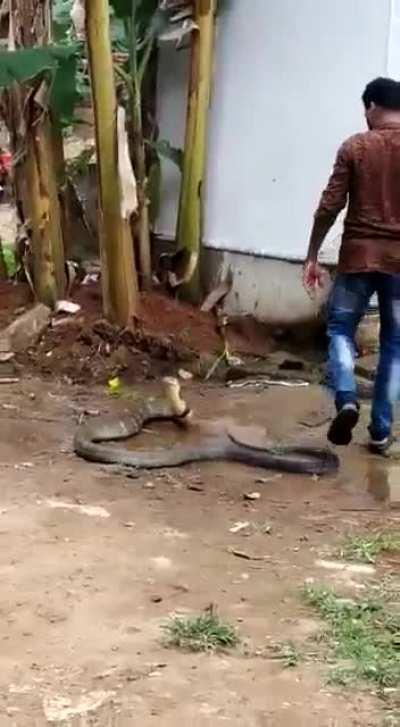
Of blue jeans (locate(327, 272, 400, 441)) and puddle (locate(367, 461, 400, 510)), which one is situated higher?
blue jeans (locate(327, 272, 400, 441))

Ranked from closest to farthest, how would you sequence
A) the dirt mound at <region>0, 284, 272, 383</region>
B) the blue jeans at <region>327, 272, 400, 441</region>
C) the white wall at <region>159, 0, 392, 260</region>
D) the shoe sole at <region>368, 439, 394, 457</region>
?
the blue jeans at <region>327, 272, 400, 441</region>
the shoe sole at <region>368, 439, 394, 457</region>
the dirt mound at <region>0, 284, 272, 383</region>
the white wall at <region>159, 0, 392, 260</region>

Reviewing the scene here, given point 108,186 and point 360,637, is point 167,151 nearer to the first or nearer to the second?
point 108,186

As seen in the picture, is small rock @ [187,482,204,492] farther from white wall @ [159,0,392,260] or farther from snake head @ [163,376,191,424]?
white wall @ [159,0,392,260]

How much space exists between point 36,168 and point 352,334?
122 inches

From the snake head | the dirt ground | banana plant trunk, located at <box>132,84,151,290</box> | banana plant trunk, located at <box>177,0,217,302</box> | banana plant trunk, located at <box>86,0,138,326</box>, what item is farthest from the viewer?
banana plant trunk, located at <box>132,84,151,290</box>

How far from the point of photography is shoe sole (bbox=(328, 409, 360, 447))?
19.5 ft

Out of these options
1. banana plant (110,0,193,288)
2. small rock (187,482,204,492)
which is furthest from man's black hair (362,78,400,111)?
banana plant (110,0,193,288)

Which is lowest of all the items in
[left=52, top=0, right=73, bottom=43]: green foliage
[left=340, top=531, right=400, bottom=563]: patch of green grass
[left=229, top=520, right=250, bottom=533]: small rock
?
[left=229, top=520, right=250, bottom=533]: small rock

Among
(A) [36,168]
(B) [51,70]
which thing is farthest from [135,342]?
(B) [51,70]

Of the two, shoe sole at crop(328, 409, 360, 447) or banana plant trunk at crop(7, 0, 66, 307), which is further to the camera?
banana plant trunk at crop(7, 0, 66, 307)

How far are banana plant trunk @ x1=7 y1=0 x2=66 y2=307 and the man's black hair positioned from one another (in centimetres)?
293

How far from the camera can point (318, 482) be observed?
231 inches

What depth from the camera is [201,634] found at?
3916mm

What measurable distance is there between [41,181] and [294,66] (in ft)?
6.11
